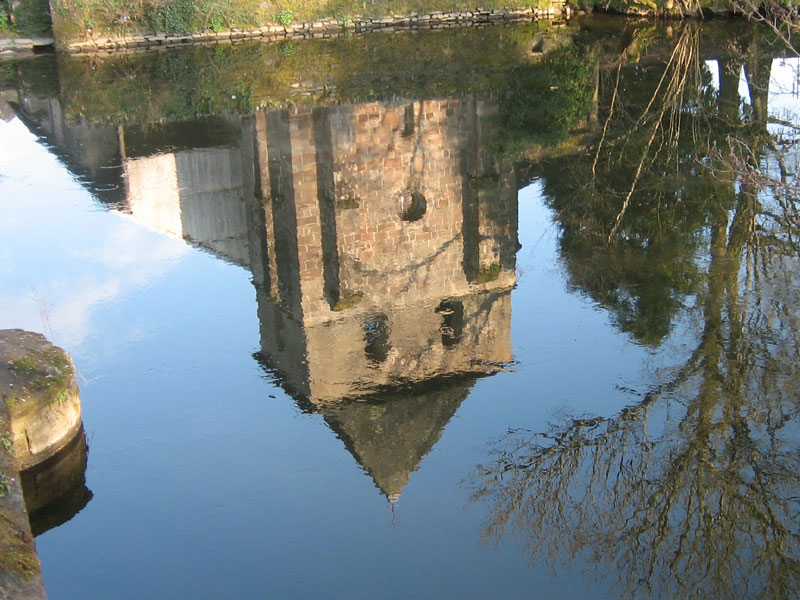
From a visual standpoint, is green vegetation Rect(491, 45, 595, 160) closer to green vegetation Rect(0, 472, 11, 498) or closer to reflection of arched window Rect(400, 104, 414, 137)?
reflection of arched window Rect(400, 104, 414, 137)

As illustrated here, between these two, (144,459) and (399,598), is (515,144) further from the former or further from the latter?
(399,598)

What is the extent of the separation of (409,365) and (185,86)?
56.7ft

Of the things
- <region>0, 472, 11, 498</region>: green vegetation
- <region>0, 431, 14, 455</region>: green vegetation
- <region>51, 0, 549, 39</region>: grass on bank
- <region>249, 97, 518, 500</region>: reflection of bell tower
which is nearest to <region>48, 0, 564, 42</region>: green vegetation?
<region>51, 0, 549, 39</region>: grass on bank

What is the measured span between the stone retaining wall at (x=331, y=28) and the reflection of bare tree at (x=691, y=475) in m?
25.5

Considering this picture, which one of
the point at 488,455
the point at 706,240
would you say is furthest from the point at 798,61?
the point at 488,455

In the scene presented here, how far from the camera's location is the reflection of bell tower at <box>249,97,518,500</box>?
12008mm

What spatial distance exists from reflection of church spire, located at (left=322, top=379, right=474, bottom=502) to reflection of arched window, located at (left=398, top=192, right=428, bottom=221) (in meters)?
6.24

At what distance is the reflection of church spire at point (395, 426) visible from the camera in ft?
33.9

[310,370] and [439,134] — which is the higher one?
[439,134]

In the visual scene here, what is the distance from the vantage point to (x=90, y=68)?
3130cm

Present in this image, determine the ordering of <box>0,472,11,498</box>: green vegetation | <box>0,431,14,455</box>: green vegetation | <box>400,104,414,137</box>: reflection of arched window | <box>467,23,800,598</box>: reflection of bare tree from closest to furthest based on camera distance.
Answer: <box>0,472,11,498</box>: green vegetation
<box>467,23,800,598</box>: reflection of bare tree
<box>0,431,14,455</box>: green vegetation
<box>400,104,414,137</box>: reflection of arched window

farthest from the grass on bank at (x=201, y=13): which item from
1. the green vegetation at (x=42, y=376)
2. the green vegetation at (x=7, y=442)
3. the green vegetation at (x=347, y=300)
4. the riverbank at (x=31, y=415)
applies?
the green vegetation at (x=7, y=442)

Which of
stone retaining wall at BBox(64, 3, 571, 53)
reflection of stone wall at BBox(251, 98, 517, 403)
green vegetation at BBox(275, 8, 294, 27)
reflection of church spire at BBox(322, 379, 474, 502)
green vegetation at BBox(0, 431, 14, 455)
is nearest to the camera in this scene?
green vegetation at BBox(0, 431, 14, 455)

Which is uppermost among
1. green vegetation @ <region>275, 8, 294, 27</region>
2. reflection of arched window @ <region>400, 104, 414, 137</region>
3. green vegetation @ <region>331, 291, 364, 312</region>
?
green vegetation @ <region>275, 8, 294, 27</region>
